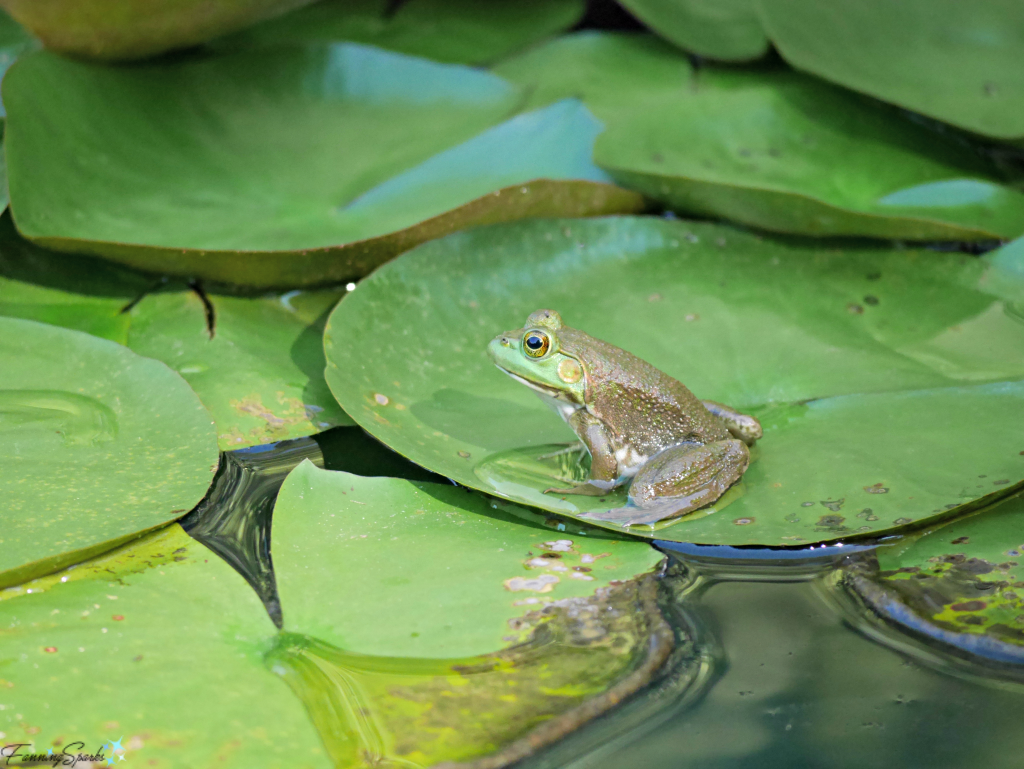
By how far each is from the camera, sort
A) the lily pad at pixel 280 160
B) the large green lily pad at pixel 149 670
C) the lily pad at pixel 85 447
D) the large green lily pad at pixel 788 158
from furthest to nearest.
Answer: the large green lily pad at pixel 788 158
the lily pad at pixel 280 160
the lily pad at pixel 85 447
the large green lily pad at pixel 149 670

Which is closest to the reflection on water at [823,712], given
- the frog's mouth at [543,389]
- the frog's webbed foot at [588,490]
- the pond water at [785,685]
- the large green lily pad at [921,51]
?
the pond water at [785,685]

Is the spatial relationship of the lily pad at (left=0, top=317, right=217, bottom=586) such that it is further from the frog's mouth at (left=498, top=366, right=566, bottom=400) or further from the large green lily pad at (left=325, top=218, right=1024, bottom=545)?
the frog's mouth at (left=498, top=366, right=566, bottom=400)

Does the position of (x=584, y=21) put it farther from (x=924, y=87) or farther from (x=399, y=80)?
(x=924, y=87)

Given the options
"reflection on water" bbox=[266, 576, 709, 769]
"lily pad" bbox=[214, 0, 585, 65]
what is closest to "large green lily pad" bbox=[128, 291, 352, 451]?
"reflection on water" bbox=[266, 576, 709, 769]

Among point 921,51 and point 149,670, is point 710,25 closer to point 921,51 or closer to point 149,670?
point 921,51

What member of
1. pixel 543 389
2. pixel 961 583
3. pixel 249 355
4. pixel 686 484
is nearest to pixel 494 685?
pixel 686 484

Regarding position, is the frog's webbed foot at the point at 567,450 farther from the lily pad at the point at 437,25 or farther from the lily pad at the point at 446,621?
the lily pad at the point at 437,25

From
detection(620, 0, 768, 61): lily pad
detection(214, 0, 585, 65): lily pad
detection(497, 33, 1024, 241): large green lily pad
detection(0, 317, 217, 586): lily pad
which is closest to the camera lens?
detection(0, 317, 217, 586): lily pad
